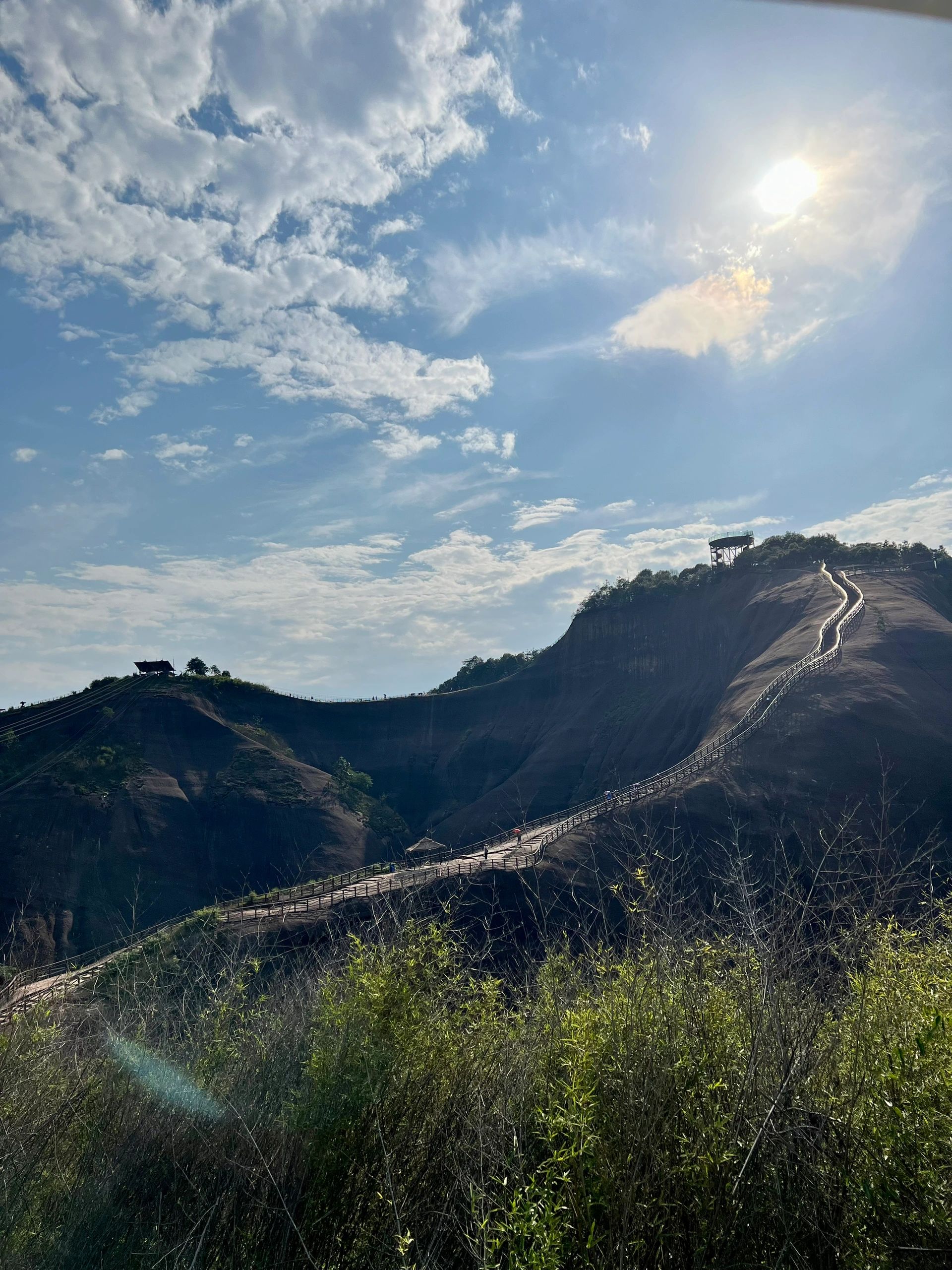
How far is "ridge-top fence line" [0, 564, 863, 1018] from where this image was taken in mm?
33094

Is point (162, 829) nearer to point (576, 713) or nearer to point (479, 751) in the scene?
point (479, 751)

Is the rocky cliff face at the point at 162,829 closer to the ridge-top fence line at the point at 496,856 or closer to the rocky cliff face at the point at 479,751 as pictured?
the rocky cliff face at the point at 479,751

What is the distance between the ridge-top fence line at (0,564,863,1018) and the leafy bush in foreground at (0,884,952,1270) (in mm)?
15204

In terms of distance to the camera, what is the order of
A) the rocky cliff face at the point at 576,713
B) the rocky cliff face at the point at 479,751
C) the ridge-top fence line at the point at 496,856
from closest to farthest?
the ridge-top fence line at the point at 496,856 < the rocky cliff face at the point at 479,751 < the rocky cliff face at the point at 576,713

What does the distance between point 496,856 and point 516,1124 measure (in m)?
30.9

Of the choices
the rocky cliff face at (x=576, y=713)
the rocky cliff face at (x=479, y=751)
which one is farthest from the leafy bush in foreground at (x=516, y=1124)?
the rocky cliff face at (x=576, y=713)

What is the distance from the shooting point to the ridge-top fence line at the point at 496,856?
33094mm

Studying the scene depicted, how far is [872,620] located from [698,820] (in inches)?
1040

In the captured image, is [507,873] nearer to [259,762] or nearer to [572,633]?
[259,762]

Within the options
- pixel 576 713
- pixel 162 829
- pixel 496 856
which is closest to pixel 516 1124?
pixel 496 856

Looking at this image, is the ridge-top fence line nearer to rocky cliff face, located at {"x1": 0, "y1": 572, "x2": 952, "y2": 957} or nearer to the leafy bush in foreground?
rocky cliff face, located at {"x1": 0, "y1": 572, "x2": 952, "y2": 957}

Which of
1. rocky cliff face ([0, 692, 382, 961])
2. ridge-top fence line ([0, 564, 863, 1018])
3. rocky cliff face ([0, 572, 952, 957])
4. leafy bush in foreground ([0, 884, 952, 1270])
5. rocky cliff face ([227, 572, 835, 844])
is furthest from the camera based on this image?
rocky cliff face ([227, 572, 835, 844])

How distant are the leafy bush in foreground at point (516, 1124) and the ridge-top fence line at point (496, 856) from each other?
49.9 feet

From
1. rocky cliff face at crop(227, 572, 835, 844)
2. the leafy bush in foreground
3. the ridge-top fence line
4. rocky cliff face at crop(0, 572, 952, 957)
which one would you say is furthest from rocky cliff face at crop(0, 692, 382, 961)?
the leafy bush in foreground
